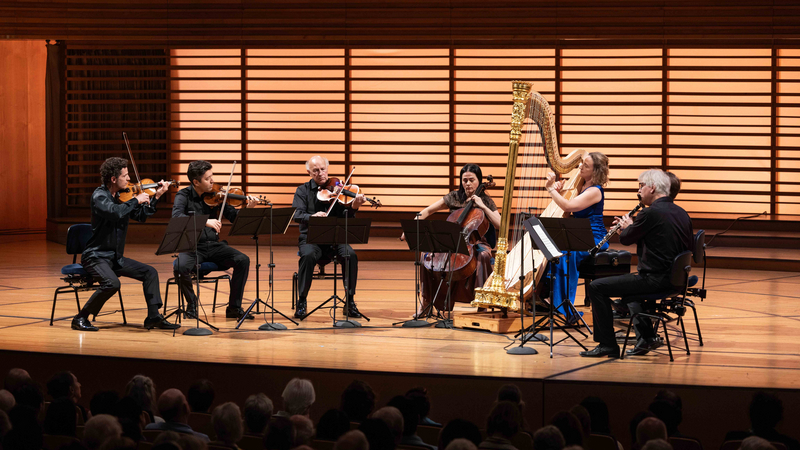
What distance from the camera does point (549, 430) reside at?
255cm

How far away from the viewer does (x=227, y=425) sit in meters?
2.71

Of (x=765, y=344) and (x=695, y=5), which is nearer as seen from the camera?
(x=765, y=344)

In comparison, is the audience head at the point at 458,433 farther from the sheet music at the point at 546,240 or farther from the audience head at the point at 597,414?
the sheet music at the point at 546,240

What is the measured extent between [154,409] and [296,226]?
6.32 metres

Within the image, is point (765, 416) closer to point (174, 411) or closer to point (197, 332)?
point (174, 411)

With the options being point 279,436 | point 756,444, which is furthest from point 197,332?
point 756,444

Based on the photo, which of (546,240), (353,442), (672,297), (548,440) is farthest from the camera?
(672,297)

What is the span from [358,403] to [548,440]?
880 millimetres

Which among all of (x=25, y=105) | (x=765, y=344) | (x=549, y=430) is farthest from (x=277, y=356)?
(x=25, y=105)

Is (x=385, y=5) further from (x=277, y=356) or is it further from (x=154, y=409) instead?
(x=154, y=409)

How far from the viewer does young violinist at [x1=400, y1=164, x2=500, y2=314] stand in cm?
535

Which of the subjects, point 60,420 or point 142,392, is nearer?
point 60,420

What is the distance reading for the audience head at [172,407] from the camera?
288 cm

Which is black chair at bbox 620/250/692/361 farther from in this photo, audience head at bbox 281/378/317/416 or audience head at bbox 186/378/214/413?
audience head at bbox 186/378/214/413
